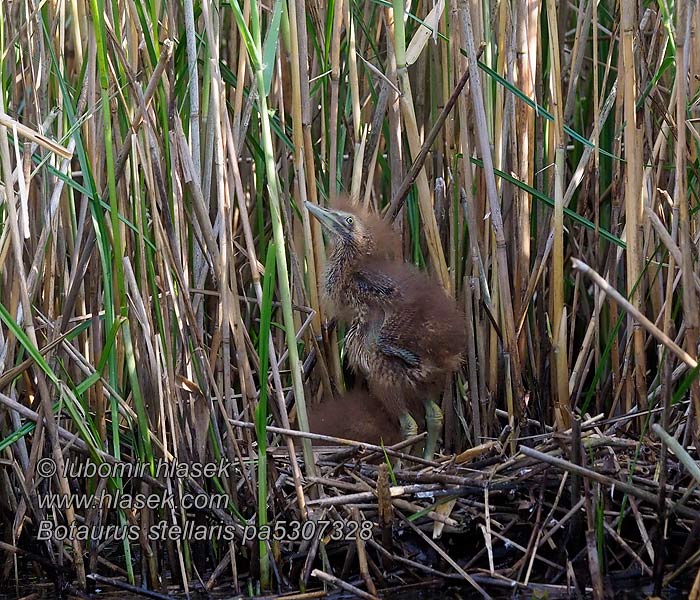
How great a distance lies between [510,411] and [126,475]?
1.08 meters

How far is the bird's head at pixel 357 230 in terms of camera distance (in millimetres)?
2973

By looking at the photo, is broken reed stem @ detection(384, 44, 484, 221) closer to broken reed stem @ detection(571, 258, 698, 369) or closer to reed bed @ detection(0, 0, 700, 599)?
reed bed @ detection(0, 0, 700, 599)

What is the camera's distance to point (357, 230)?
2996mm

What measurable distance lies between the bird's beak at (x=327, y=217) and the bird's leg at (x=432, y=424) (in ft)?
1.91

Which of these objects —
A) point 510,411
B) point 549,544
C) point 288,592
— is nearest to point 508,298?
point 510,411

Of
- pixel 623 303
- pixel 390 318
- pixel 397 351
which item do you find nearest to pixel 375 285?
pixel 390 318

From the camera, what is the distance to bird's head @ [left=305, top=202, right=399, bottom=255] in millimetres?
2973

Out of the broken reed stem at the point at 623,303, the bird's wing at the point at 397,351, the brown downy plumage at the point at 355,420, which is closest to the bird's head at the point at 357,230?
the bird's wing at the point at 397,351

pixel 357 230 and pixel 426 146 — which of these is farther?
pixel 357 230

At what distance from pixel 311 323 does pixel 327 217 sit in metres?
0.34

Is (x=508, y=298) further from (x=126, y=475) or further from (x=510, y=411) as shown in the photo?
(x=126, y=475)

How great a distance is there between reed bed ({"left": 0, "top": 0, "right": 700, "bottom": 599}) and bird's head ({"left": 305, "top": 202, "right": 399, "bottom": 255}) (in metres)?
0.06

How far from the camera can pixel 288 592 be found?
7.84ft

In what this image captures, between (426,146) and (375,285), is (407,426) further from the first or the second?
(426,146)
